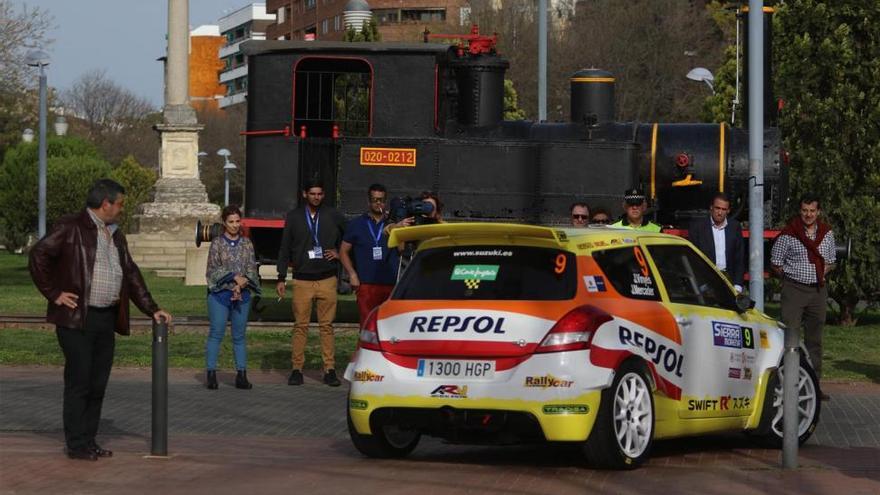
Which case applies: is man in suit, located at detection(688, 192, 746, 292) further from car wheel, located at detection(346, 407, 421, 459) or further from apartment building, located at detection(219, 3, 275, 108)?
apartment building, located at detection(219, 3, 275, 108)

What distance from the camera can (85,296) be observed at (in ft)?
37.4

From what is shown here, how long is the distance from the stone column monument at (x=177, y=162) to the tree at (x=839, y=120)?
3138cm

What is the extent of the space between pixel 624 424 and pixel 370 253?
220 inches

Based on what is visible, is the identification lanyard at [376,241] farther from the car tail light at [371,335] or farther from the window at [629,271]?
the window at [629,271]

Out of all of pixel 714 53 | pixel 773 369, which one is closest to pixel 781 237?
pixel 773 369

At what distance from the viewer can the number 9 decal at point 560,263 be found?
36.0 ft

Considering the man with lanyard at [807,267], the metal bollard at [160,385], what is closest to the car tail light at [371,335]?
the metal bollard at [160,385]

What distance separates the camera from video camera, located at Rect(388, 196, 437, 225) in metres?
15.3

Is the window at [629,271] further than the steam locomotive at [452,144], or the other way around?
the steam locomotive at [452,144]

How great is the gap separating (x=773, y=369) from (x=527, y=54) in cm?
4686

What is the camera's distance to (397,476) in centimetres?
1075

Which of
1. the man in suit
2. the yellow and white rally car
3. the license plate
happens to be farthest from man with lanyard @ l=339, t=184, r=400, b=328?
the license plate

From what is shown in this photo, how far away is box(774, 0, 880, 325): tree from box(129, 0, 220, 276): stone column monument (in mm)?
31384

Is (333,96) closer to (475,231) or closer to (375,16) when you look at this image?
(475,231)
